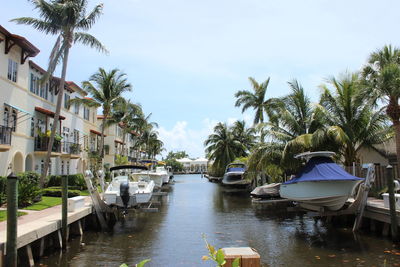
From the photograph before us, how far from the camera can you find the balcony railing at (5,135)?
20203mm

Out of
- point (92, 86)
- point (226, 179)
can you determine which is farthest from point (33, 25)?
point (226, 179)

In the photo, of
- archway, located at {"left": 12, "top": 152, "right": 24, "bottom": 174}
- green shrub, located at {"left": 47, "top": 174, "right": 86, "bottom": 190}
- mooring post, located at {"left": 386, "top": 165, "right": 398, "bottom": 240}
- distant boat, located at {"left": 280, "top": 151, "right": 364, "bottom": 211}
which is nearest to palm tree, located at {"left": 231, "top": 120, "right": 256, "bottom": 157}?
green shrub, located at {"left": 47, "top": 174, "right": 86, "bottom": 190}

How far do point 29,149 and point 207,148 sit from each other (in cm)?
3661

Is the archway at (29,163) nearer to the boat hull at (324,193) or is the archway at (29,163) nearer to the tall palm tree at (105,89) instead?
the tall palm tree at (105,89)

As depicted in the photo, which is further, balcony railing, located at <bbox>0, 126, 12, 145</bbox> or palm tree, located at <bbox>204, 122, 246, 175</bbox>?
palm tree, located at <bbox>204, 122, 246, 175</bbox>

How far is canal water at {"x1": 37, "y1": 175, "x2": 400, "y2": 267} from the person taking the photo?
10281 mm

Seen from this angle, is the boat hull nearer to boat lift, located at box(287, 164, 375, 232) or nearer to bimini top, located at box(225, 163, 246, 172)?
boat lift, located at box(287, 164, 375, 232)

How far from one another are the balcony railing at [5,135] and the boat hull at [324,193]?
54.2ft

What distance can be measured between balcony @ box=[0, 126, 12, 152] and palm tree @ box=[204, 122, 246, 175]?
123ft

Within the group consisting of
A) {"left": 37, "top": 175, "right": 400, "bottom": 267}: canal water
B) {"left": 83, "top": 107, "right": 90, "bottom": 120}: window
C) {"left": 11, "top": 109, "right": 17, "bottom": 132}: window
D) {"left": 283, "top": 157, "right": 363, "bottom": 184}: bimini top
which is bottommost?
{"left": 37, "top": 175, "right": 400, "bottom": 267}: canal water

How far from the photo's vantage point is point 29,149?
24.9m

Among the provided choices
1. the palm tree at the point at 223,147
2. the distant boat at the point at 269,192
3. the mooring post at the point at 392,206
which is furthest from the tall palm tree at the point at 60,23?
the palm tree at the point at 223,147

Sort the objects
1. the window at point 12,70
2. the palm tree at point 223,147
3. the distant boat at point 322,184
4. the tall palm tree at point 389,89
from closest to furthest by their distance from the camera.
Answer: the distant boat at point 322,184, the tall palm tree at point 389,89, the window at point 12,70, the palm tree at point 223,147

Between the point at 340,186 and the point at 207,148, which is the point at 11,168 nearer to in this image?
the point at 340,186
